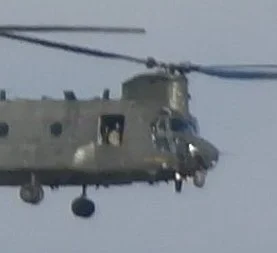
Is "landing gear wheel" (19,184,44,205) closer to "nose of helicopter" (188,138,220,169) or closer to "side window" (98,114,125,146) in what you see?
"side window" (98,114,125,146)

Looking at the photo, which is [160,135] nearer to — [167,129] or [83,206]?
[167,129]

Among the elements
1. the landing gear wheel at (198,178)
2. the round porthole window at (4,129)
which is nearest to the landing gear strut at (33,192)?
the round porthole window at (4,129)

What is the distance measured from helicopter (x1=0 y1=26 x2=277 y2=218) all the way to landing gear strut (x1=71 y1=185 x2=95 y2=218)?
0.60 feet

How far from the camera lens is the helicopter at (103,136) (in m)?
4.26

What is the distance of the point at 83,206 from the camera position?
4598mm

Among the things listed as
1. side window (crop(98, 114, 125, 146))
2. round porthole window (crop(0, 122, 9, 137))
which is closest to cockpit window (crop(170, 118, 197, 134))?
side window (crop(98, 114, 125, 146))

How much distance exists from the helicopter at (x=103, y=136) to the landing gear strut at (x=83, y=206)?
0.18m

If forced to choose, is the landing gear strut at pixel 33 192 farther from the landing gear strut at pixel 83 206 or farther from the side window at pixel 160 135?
the side window at pixel 160 135

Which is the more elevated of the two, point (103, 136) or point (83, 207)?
point (103, 136)

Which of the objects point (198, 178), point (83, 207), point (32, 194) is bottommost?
point (83, 207)

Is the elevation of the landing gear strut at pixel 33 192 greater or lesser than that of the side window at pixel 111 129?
lesser

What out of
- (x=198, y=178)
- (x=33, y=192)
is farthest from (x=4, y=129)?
(x=198, y=178)

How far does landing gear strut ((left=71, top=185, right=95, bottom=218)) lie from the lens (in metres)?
4.59

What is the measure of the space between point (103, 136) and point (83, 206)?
379 mm
